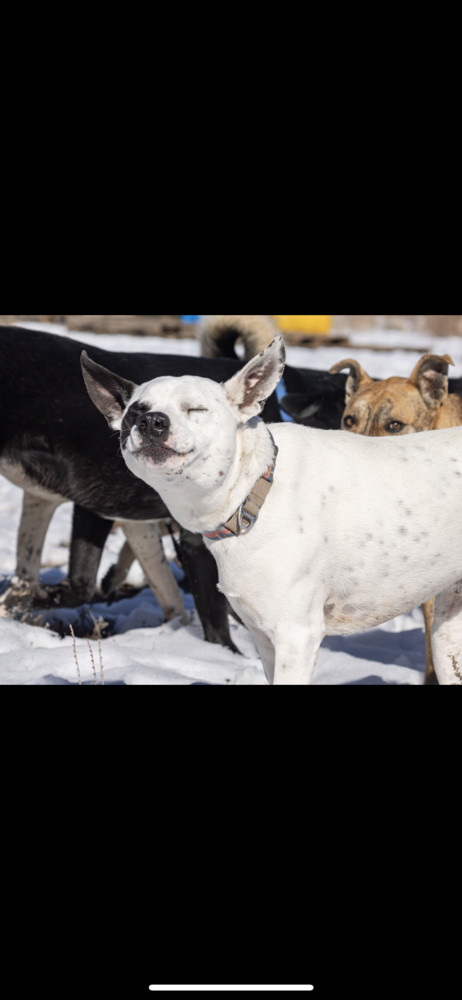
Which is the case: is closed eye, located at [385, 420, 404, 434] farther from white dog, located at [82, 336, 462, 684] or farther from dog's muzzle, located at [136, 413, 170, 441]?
dog's muzzle, located at [136, 413, 170, 441]

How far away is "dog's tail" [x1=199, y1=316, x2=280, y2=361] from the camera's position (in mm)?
4969

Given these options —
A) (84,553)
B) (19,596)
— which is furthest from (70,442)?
(19,596)

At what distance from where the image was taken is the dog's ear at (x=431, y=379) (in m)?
3.99

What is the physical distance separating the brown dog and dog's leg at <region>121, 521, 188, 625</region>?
1.47m

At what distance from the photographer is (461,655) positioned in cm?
278

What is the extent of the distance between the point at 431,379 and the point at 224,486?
6.54 feet

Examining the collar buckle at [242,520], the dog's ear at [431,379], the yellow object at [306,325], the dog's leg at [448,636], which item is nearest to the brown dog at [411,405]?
the dog's ear at [431,379]

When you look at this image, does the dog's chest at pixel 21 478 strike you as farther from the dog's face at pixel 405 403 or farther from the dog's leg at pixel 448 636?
the dog's leg at pixel 448 636

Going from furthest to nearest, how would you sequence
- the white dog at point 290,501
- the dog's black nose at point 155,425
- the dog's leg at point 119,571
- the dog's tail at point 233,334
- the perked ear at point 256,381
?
1. the dog's leg at point 119,571
2. the dog's tail at point 233,334
3. the perked ear at point 256,381
4. the white dog at point 290,501
5. the dog's black nose at point 155,425

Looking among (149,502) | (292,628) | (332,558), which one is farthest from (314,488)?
→ (149,502)

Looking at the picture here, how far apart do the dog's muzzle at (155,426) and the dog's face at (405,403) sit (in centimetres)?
203
